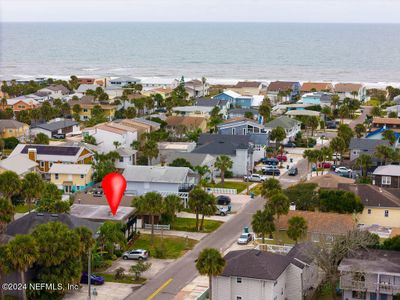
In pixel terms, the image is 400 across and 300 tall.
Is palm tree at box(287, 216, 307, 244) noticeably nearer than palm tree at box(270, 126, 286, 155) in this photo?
Yes

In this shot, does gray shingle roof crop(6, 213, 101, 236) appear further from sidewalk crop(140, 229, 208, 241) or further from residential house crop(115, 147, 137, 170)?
residential house crop(115, 147, 137, 170)

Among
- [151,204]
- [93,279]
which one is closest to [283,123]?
[151,204]

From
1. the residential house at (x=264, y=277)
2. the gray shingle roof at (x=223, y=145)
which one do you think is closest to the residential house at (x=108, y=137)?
the gray shingle roof at (x=223, y=145)

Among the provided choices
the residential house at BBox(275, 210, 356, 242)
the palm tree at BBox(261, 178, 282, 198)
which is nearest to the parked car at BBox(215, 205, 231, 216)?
the palm tree at BBox(261, 178, 282, 198)

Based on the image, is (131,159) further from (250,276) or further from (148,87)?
(148,87)

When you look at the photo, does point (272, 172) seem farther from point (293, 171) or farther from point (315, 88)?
point (315, 88)
